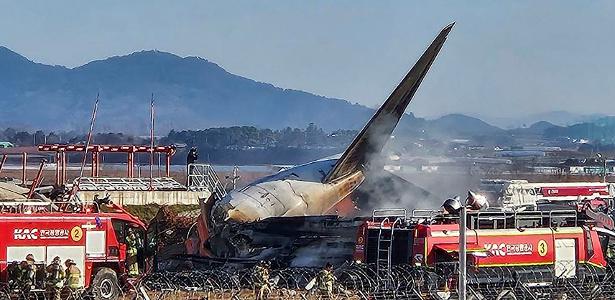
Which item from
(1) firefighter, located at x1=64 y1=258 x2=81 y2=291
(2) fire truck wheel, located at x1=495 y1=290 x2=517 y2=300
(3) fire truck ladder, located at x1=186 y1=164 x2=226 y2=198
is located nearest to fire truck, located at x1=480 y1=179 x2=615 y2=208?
(3) fire truck ladder, located at x1=186 y1=164 x2=226 y2=198

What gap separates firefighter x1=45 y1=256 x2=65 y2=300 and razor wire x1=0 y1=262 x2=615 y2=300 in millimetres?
172

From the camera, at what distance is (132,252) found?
27094 millimetres

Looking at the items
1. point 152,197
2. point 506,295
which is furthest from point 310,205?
point 506,295

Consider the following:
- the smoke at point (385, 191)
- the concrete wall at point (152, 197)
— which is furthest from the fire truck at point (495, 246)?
the concrete wall at point (152, 197)

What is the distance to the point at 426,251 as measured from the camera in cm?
2533

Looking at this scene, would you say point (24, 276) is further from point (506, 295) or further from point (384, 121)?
point (384, 121)

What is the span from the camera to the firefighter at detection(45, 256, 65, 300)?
23.2 meters

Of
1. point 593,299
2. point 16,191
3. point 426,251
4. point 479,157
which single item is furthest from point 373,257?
point 479,157

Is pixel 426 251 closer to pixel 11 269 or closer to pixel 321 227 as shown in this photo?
pixel 321 227

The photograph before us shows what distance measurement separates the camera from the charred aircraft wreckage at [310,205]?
32219 mm

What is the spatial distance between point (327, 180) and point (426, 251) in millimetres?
15680

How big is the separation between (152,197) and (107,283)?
2335 cm

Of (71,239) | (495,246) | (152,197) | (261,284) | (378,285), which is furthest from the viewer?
(152,197)

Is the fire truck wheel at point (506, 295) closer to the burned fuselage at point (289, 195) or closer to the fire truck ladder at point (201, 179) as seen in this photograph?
the burned fuselage at point (289, 195)
